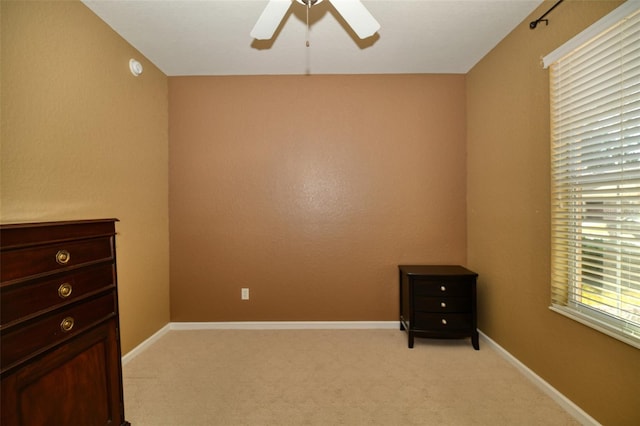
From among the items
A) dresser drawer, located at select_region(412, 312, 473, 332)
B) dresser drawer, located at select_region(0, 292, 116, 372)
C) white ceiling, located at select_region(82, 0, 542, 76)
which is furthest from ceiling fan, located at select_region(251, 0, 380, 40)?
dresser drawer, located at select_region(412, 312, 473, 332)

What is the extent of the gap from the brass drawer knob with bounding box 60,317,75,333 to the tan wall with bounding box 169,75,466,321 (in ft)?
5.63

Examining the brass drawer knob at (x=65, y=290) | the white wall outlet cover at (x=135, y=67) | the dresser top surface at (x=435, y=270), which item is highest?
the white wall outlet cover at (x=135, y=67)

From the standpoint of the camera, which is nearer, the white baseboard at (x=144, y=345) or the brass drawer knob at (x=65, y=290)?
the brass drawer knob at (x=65, y=290)

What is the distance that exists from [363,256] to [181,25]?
254 centimetres

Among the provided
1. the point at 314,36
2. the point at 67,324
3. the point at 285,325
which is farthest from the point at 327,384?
the point at 314,36

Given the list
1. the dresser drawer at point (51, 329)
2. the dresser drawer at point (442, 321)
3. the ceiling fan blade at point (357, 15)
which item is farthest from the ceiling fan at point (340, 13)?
the dresser drawer at point (442, 321)

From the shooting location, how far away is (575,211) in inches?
67.4

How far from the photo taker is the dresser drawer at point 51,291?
102 cm

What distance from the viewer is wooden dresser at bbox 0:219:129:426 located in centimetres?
102

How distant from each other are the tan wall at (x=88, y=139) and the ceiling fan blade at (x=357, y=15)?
1.73m

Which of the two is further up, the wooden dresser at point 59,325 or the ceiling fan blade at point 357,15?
the ceiling fan blade at point 357,15

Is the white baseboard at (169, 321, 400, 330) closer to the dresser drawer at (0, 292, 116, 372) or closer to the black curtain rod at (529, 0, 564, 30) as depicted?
the dresser drawer at (0, 292, 116, 372)

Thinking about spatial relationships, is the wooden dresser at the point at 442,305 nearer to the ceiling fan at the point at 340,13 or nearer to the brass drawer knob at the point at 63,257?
the ceiling fan at the point at 340,13

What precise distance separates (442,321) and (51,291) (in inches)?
103
